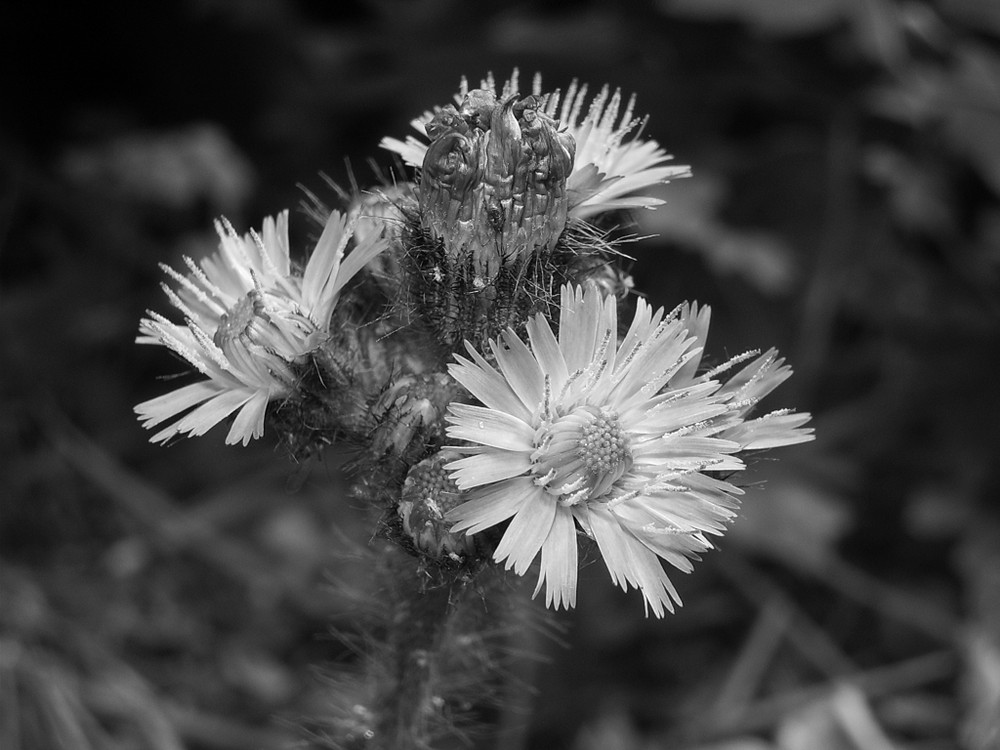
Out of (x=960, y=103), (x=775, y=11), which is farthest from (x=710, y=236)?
(x=960, y=103)

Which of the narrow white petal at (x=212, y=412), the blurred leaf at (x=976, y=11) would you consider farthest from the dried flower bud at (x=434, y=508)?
the blurred leaf at (x=976, y=11)

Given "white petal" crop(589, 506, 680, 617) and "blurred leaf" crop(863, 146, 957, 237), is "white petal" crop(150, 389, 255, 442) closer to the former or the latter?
"white petal" crop(589, 506, 680, 617)

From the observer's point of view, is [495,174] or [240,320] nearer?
[495,174]

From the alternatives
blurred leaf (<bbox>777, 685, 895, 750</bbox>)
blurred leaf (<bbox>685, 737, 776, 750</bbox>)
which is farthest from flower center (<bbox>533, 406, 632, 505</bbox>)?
blurred leaf (<bbox>777, 685, 895, 750</bbox>)

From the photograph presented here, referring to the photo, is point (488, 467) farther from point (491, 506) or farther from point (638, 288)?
point (638, 288)

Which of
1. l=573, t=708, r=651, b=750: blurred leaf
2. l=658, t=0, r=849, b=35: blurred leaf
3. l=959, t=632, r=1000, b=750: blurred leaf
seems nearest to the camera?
l=959, t=632, r=1000, b=750: blurred leaf

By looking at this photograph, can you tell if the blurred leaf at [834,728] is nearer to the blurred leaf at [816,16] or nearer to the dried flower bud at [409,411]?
the dried flower bud at [409,411]

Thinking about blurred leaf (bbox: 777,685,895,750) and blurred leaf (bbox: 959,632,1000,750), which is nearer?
blurred leaf (bbox: 959,632,1000,750)
